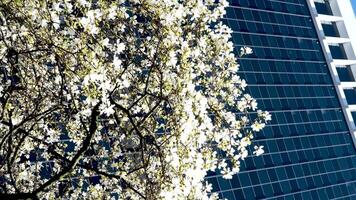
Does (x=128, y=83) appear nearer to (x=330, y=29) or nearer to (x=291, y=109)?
(x=291, y=109)

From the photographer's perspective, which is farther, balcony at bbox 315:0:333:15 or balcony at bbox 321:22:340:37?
balcony at bbox 321:22:340:37

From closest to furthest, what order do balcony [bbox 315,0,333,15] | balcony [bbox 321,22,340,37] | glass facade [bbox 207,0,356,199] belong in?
glass facade [bbox 207,0,356,199] → balcony [bbox 315,0,333,15] → balcony [bbox 321,22,340,37]

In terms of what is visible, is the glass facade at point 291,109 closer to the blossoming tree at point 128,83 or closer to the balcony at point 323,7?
the balcony at point 323,7

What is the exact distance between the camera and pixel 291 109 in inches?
3184

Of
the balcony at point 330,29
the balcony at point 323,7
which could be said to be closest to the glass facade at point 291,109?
the balcony at point 323,7

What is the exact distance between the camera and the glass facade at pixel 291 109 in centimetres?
7462

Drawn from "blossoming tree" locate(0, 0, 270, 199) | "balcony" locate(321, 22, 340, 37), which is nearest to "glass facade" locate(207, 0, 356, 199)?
"balcony" locate(321, 22, 340, 37)

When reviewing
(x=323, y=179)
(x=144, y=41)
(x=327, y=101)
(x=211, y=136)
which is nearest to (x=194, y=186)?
(x=211, y=136)

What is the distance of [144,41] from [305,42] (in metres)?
76.5

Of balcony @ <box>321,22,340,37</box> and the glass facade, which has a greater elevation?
balcony @ <box>321,22,340,37</box>

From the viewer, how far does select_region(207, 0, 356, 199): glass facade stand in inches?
2938

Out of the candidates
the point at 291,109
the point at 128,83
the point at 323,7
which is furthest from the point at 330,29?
the point at 128,83

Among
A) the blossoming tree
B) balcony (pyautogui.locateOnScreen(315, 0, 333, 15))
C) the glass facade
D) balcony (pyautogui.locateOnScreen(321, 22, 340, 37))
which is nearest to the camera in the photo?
the blossoming tree

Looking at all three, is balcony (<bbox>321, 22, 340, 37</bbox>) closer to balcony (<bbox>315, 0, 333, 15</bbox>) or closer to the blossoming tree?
balcony (<bbox>315, 0, 333, 15</bbox>)
